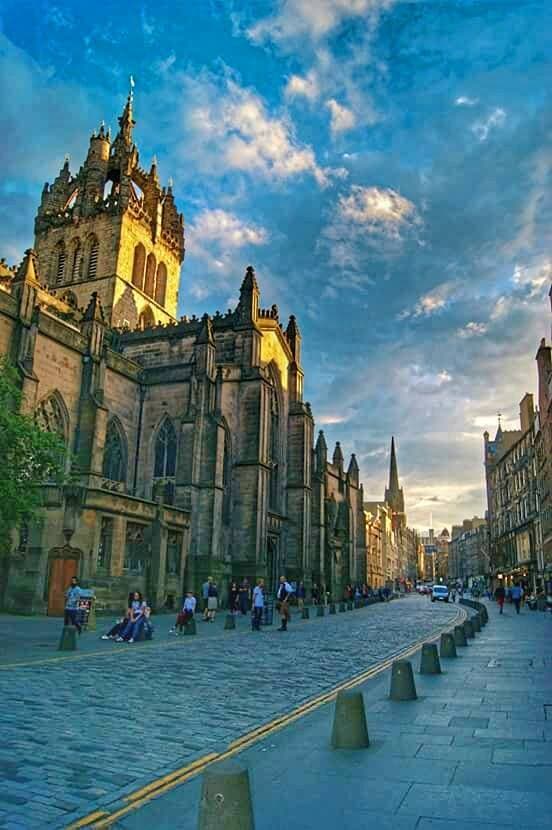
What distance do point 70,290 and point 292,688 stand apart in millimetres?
47475

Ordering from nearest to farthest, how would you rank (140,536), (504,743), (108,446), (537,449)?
(504,743) → (140,536) → (108,446) → (537,449)

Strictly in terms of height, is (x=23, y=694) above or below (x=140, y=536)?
below

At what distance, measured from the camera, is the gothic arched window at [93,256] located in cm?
5184

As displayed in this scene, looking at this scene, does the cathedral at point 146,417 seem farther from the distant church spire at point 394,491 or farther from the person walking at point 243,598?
the distant church spire at point 394,491

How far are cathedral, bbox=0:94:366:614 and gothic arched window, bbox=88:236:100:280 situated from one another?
4.7 inches

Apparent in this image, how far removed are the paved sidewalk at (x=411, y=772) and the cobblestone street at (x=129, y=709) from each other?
0.71 metres

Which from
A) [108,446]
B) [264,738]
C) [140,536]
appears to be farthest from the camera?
[108,446]

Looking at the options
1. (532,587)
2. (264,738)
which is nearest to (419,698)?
(264,738)

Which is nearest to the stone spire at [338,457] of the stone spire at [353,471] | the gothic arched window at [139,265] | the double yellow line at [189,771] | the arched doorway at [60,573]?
the stone spire at [353,471]

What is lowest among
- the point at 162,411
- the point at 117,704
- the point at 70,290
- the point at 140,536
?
the point at 117,704

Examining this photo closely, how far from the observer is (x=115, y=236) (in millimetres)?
51625

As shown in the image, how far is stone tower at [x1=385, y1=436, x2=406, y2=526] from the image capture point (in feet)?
540

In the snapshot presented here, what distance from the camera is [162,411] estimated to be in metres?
37.1

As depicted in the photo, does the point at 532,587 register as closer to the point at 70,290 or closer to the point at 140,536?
the point at 140,536
